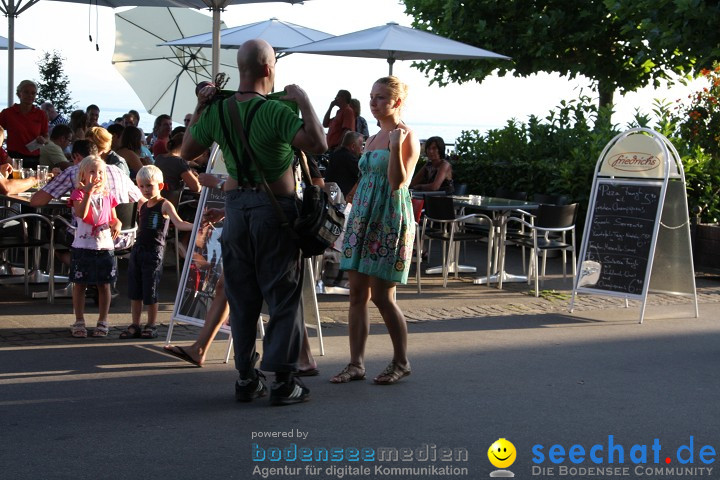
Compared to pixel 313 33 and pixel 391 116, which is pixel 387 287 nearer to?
pixel 391 116

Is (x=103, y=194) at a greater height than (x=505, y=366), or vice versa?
(x=103, y=194)

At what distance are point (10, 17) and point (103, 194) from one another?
34.9 ft

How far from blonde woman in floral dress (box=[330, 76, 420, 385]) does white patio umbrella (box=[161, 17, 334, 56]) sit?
10.5m

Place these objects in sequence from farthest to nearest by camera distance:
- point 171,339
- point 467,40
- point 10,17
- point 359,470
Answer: point 467,40, point 10,17, point 171,339, point 359,470

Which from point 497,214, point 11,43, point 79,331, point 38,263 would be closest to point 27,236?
point 38,263

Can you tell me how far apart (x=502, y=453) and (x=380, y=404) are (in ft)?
3.85

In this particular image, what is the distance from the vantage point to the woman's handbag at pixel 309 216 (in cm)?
603

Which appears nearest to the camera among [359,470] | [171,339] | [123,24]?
[359,470]

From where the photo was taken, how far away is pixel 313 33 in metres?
18.2

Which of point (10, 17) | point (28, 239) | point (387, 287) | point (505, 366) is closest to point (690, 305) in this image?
point (505, 366)

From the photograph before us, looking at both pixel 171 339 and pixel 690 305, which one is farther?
pixel 690 305

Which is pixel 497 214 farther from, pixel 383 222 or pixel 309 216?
pixel 309 216

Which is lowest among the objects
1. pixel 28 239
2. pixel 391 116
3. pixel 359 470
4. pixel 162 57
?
pixel 359 470

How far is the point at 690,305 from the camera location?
1085 cm
